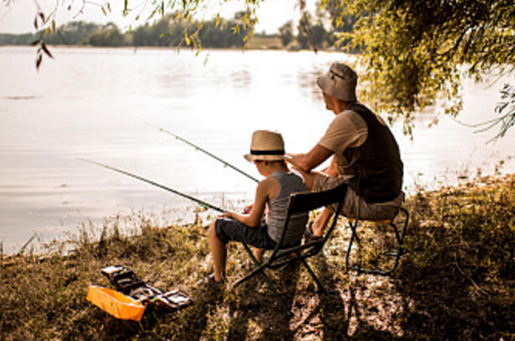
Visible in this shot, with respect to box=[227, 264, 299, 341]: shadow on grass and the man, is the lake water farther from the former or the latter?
box=[227, 264, 299, 341]: shadow on grass

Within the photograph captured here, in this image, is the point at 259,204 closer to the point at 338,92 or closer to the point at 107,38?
the point at 338,92

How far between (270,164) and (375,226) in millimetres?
2167

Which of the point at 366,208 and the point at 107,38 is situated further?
the point at 107,38

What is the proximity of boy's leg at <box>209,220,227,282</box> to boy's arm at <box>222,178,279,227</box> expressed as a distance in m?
0.27

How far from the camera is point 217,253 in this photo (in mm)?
4062

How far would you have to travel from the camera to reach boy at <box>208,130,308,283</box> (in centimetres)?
362

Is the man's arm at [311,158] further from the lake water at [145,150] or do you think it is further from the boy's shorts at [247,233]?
the lake water at [145,150]

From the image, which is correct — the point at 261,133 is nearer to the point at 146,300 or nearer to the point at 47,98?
the point at 146,300

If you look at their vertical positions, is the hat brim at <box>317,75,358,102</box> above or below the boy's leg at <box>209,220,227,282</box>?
above

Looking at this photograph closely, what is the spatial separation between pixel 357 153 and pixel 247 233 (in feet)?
3.14

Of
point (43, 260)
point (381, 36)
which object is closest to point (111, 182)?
point (43, 260)

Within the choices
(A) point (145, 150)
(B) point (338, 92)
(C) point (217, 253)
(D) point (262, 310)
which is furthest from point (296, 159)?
(A) point (145, 150)

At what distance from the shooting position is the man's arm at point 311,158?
3957mm

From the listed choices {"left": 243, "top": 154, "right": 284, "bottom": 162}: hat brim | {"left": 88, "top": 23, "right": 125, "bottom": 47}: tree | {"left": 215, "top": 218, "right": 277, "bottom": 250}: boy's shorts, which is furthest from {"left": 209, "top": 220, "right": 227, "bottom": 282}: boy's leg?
{"left": 88, "top": 23, "right": 125, "bottom": 47}: tree
